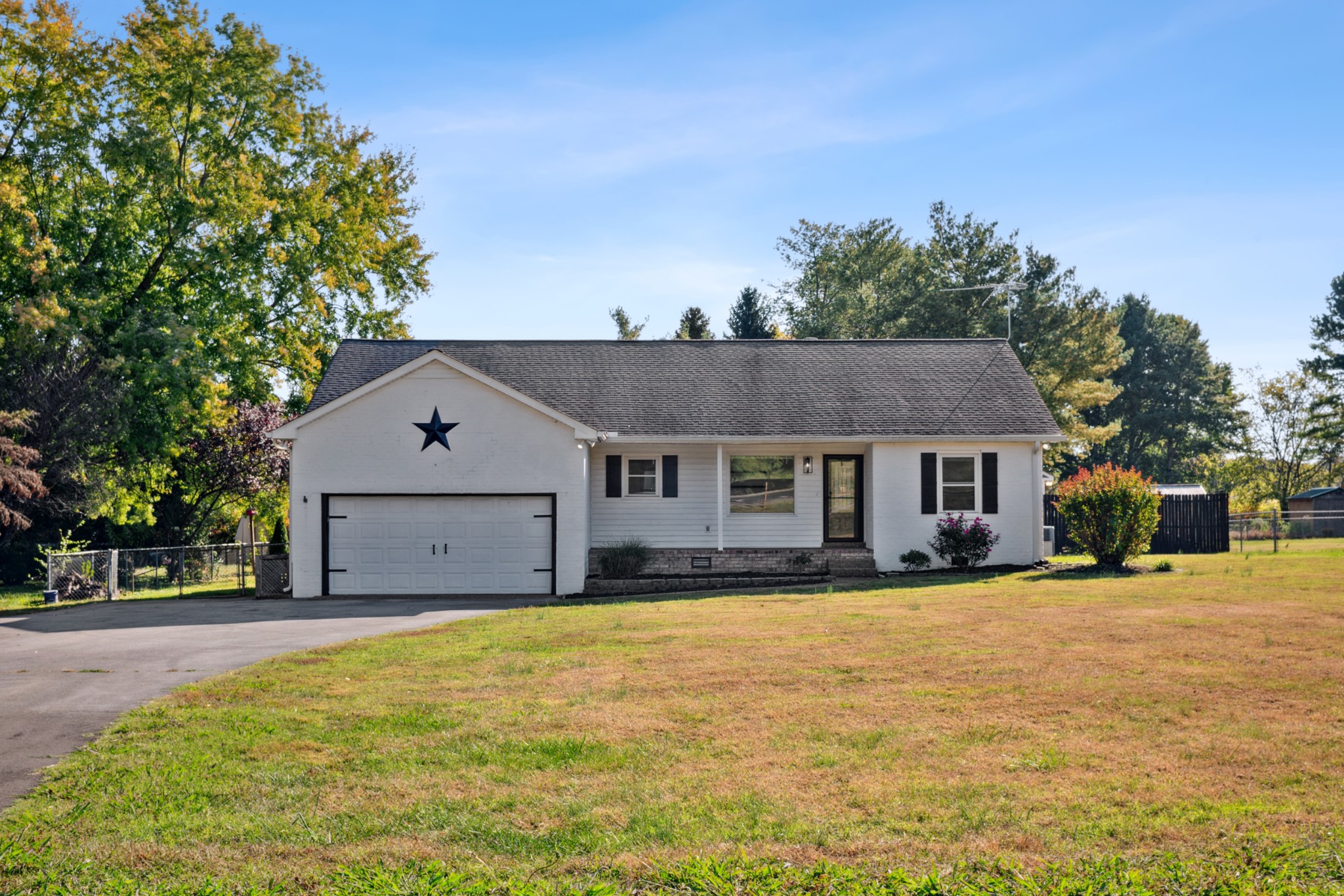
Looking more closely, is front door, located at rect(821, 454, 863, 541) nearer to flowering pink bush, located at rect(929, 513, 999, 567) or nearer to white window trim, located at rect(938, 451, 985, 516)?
white window trim, located at rect(938, 451, 985, 516)

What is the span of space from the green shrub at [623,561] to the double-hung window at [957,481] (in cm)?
697

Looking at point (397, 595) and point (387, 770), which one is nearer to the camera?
point (387, 770)

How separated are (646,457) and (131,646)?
12.7 metres

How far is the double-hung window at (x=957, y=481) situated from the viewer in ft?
78.7

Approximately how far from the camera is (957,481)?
2411 centimetres

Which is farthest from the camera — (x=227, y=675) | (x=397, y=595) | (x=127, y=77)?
(x=127, y=77)

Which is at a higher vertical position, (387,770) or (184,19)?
(184,19)

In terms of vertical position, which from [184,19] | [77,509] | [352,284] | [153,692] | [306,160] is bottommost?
[153,692]

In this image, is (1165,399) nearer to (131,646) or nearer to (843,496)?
(843,496)

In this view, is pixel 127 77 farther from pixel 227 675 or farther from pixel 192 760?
pixel 192 760

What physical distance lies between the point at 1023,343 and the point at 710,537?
27737 millimetres

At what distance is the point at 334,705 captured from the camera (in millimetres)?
9148

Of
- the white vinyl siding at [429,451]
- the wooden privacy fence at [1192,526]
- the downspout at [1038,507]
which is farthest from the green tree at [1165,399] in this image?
the white vinyl siding at [429,451]

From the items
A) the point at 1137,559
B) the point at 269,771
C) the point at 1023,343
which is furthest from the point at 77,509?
the point at 1023,343
